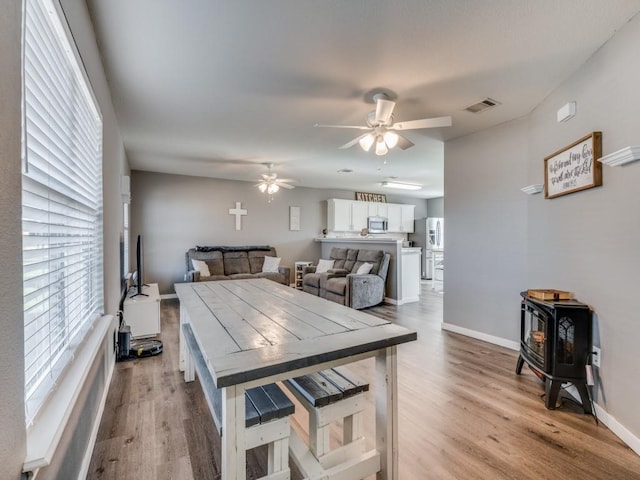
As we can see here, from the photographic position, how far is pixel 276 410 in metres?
1.38

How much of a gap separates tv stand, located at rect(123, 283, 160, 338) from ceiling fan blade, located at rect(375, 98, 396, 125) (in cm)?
323

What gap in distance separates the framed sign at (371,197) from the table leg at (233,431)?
297 inches

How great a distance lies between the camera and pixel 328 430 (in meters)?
1.49

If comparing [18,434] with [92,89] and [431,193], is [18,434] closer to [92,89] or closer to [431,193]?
[92,89]

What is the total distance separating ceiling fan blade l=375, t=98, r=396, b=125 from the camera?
256 cm

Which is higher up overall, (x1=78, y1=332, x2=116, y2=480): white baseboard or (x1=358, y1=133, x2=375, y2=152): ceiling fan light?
(x1=358, y1=133, x2=375, y2=152): ceiling fan light

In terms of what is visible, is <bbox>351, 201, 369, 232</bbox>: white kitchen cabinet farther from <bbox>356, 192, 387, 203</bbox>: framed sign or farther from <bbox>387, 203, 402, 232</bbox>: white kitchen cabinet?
<bbox>387, 203, 402, 232</bbox>: white kitchen cabinet

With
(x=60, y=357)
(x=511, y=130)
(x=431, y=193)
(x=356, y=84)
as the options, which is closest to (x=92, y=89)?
(x=60, y=357)

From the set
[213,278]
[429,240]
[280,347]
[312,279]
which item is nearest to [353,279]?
[312,279]

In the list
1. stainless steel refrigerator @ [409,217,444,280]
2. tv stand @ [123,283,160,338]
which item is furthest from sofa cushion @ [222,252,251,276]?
stainless steel refrigerator @ [409,217,444,280]

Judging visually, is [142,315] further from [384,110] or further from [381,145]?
[384,110]

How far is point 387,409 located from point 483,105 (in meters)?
2.82

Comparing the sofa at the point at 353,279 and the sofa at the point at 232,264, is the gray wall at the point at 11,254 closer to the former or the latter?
the sofa at the point at 353,279

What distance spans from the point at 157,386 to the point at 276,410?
1.74 metres
